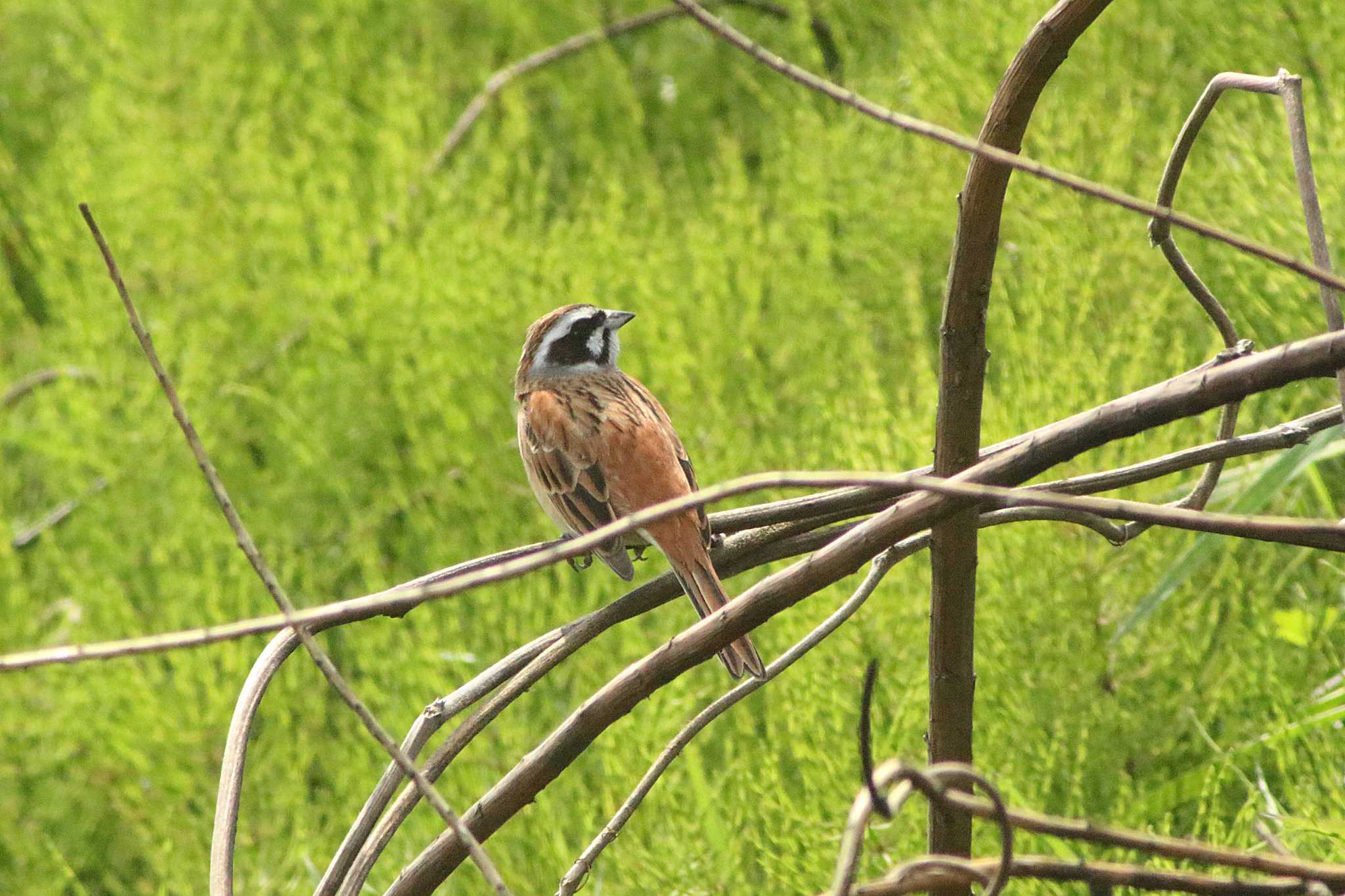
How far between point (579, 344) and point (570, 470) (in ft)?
1.76

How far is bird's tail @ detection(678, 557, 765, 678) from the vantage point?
7.16 feet

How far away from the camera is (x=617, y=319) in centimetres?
326

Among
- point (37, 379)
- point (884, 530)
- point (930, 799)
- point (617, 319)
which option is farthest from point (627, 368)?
point (930, 799)

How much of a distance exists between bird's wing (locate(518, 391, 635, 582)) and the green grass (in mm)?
422

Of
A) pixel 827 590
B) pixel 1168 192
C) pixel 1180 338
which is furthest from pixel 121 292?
pixel 1180 338

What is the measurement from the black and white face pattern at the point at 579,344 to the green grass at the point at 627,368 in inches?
19.5

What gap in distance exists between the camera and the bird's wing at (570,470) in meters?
2.90

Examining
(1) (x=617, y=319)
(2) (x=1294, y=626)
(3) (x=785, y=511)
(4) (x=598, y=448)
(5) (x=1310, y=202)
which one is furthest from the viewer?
(1) (x=617, y=319)

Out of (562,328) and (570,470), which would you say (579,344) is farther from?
(570,470)

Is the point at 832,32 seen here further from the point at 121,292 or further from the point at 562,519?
the point at 121,292

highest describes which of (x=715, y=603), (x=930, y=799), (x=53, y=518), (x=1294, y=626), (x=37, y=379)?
(x=37, y=379)

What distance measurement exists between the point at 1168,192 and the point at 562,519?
1.63 meters

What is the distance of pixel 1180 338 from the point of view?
3283 millimetres

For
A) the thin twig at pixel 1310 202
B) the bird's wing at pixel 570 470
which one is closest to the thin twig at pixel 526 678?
the thin twig at pixel 1310 202
